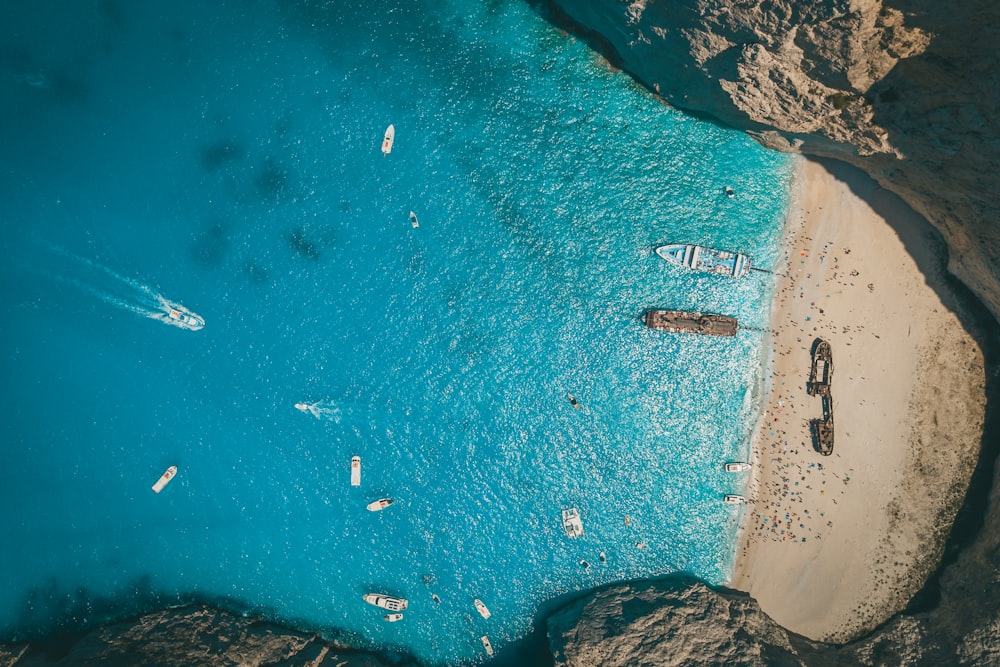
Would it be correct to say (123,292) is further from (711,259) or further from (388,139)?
(711,259)

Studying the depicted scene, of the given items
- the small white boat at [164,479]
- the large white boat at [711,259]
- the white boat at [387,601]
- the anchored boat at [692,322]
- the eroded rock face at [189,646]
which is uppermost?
the large white boat at [711,259]

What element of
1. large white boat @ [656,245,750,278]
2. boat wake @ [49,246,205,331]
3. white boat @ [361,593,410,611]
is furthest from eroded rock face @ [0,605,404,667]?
large white boat @ [656,245,750,278]

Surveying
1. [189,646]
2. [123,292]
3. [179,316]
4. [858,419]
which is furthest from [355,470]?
[858,419]

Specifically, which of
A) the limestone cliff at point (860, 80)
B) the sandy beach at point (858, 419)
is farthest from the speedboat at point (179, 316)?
the sandy beach at point (858, 419)

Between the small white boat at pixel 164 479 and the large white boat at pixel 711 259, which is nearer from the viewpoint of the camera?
the large white boat at pixel 711 259

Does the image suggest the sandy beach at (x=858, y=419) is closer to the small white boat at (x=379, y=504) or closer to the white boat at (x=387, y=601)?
the white boat at (x=387, y=601)

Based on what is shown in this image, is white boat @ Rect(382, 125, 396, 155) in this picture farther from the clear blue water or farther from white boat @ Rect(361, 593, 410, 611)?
white boat @ Rect(361, 593, 410, 611)

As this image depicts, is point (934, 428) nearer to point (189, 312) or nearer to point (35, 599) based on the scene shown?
point (189, 312)
